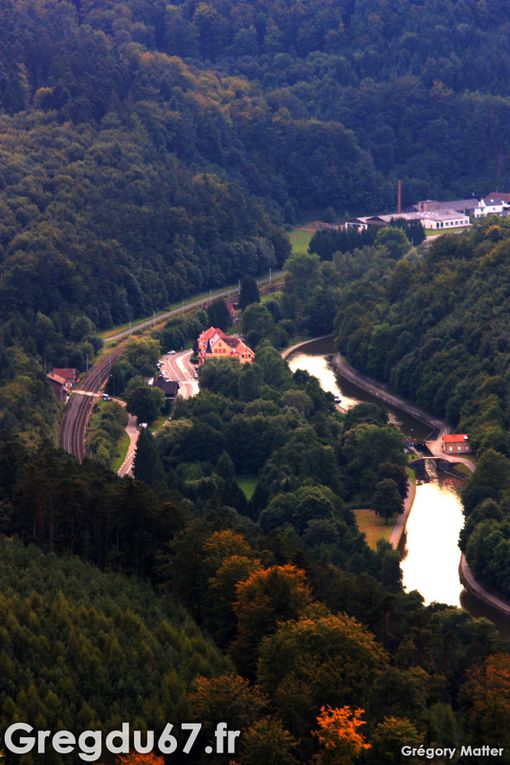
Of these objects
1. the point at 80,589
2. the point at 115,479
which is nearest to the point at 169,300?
the point at 115,479

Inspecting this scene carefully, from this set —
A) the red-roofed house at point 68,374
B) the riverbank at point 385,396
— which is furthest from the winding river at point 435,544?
the red-roofed house at point 68,374

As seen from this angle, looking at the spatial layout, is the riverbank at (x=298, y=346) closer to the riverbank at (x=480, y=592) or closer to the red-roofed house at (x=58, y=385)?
the red-roofed house at (x=58, y=385)

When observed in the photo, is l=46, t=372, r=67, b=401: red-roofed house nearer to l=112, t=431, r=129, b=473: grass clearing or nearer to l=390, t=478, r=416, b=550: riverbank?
l=112, t=431, r=129, b=473: grass clearing

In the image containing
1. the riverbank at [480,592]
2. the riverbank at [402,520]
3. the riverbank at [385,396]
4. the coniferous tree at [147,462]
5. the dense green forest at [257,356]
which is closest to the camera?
the dense green forest at [257,356]

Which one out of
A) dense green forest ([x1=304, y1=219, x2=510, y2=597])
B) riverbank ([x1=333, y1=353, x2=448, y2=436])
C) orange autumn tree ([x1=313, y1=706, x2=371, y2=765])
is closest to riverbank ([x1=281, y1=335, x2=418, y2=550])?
riverbank ([x1=333, y1=353, x2=448, y2=436])

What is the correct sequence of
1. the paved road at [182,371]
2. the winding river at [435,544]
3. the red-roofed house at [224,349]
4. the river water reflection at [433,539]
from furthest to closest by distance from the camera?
the red-roofed house at [224,349]
the paved road at [182,371]
the river water reflection at [433,539]
the winding river at [435,544]

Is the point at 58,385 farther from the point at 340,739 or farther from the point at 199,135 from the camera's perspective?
the point at 199,135

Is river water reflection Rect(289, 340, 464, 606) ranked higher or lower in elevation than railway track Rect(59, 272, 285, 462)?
higher
